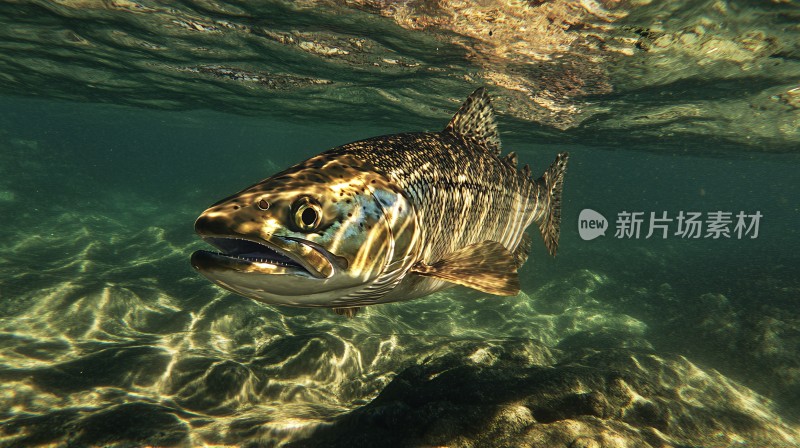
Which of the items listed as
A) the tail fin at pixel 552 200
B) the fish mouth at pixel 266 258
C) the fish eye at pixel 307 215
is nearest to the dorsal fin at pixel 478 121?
the tail fin at pixel 552 200

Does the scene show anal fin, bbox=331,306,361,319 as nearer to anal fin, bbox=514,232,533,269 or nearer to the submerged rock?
the submerged rock

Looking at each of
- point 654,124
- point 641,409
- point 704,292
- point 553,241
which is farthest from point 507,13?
point 654,124

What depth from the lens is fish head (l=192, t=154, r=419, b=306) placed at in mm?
2246

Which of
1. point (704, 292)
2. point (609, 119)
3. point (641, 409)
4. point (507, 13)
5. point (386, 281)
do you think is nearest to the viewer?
point (386, 281)

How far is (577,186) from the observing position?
122 metres

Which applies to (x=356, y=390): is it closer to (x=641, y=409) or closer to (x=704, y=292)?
(x=641, y=409)

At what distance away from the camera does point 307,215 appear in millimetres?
2451

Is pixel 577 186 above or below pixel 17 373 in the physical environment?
above

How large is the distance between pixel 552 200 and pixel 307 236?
Result: 4999mm

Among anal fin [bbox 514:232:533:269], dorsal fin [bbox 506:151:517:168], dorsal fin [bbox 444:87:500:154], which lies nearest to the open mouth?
dorsal fin [bbox 444:87:500:154]

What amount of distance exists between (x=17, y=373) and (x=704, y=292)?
63.2 feet

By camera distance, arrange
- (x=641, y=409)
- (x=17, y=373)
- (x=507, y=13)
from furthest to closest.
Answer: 1. (x=507, y=13)
2. (x=17, y=373)
3. (x=641, y=409)

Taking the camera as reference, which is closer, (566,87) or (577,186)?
(566,87)

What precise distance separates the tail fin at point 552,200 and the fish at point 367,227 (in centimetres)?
165
